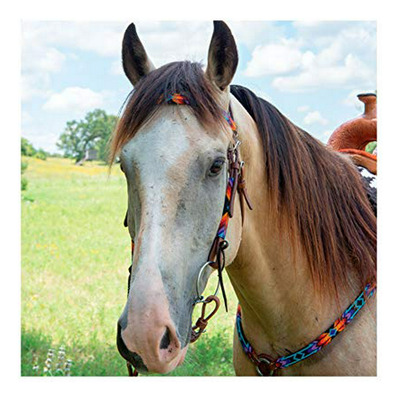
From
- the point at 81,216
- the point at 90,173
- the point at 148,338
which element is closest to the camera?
the point at 148,338

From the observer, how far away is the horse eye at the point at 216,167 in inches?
68.2

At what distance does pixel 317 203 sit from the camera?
220 cm

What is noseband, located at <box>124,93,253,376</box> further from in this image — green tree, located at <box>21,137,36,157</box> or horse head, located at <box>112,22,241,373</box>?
green tree, located at <box>21,137,36,157</box>

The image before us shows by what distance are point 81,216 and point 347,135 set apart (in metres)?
7.01

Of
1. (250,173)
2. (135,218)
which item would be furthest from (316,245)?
(135,218)

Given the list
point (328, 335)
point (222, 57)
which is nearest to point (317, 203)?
point (328, 335)

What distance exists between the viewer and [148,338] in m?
1.45

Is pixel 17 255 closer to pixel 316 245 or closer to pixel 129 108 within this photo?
pixel 129 108

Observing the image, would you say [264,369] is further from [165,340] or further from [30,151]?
[30,151]

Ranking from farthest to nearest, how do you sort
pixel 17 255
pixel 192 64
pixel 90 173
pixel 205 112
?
pixel 90 173
pixel 17 255
pixel 192 64
pixel 205 112

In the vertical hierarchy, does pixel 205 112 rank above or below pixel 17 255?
above

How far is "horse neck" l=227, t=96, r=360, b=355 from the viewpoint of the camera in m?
2.10

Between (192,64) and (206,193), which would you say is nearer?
(206,193)

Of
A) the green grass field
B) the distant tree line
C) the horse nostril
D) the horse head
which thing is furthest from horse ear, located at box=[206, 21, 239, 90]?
the distant tree line
